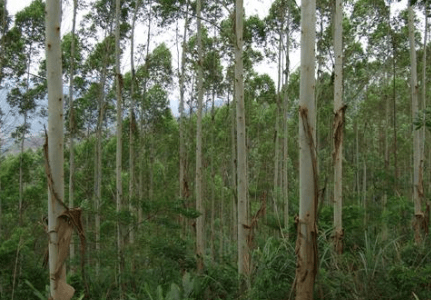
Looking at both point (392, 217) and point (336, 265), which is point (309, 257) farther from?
point (392, 217)

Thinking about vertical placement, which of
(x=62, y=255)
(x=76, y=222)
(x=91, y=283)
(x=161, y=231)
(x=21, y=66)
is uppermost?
(x=21, y=66)

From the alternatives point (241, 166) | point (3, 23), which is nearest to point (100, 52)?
point (3, 23)

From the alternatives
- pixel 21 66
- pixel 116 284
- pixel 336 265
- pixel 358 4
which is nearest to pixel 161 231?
pixel 116 284

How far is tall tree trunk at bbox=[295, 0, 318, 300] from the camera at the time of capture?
2977mm

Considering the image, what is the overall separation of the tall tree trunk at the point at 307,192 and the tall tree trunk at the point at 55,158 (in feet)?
5.12

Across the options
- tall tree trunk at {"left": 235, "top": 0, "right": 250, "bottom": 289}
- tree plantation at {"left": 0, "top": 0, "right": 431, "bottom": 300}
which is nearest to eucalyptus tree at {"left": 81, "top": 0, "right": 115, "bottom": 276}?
tree plantation at {"left": 0, "top": 0, "right": 431, "bottom": 300}

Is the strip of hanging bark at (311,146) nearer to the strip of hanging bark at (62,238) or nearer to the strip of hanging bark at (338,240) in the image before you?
the strip of hanging bark at (62,238)

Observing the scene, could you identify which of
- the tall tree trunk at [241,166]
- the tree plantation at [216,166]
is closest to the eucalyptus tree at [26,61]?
the tree plantation at [216,166]

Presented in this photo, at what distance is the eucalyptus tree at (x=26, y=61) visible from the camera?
1454cm

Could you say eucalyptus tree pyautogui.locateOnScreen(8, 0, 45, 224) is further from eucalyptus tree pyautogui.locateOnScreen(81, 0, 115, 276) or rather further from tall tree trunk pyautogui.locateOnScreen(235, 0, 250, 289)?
tall tree trunk pyautogui.locateOnScreen(235, 0, 250, 289)

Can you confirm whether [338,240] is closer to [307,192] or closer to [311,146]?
[307,192]

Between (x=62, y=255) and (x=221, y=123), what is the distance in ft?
62.1

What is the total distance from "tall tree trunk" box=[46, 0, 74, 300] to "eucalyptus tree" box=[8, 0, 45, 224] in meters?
11.7

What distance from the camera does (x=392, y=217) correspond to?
8180 mm
